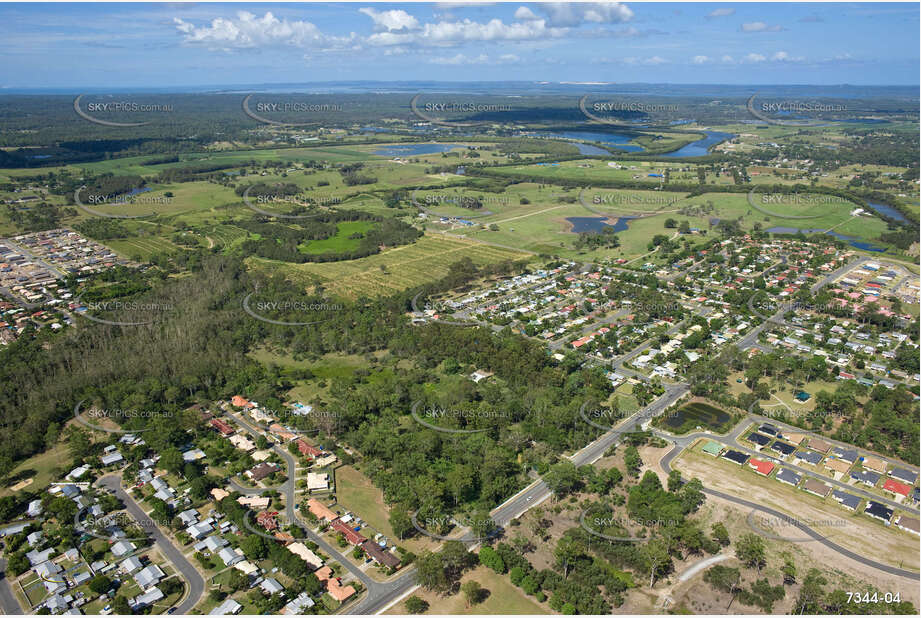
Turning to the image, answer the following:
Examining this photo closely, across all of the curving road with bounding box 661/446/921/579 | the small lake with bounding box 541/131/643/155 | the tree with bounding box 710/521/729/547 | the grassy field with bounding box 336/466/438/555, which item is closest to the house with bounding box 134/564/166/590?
the grassy field with bounding box 336/466/438/555

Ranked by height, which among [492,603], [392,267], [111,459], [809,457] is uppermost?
[392,267]

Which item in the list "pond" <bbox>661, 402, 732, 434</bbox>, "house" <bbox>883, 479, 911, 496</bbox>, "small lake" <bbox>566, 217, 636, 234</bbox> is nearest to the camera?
"house" <bbox>883, 479, 911, 496</bbox>

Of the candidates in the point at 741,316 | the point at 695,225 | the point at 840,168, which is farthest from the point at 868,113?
the point at 741,316

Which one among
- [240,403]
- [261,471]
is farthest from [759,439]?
[240,403]

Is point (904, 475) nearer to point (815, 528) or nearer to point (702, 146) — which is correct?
point (815, 528)

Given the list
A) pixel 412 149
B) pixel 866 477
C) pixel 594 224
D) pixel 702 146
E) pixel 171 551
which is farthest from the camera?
pixel 412 149

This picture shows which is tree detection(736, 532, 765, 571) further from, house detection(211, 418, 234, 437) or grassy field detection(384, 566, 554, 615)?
house detection(211, 418, 234, 437)

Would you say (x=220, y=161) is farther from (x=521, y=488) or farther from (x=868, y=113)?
(x=868, y=113)
